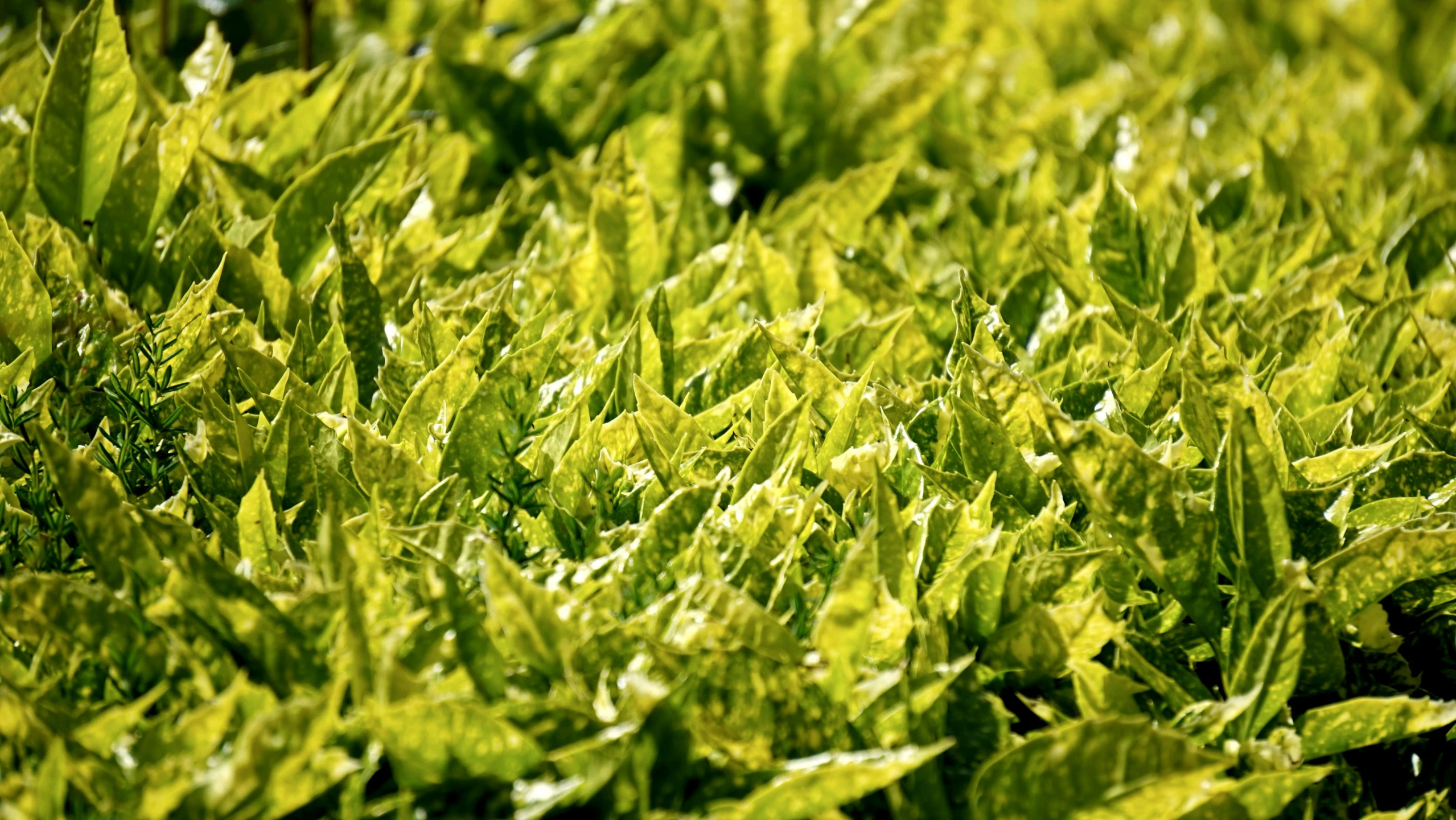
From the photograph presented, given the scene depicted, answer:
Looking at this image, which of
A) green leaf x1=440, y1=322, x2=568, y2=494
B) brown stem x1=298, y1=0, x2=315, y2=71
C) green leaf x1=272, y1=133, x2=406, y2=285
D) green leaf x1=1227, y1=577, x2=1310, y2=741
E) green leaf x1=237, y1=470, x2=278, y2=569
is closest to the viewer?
green leaf x1=1227, y1=577, x2=1310, y2=741

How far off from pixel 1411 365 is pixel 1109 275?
599mm

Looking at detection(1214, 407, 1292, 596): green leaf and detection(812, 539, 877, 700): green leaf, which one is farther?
detection(1214, 407, 1292, 596): green leaf

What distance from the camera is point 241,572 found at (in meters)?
1.84

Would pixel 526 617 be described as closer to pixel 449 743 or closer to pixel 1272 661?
pixel 449 743

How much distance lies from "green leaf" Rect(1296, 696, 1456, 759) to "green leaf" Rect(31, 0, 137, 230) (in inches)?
90.0

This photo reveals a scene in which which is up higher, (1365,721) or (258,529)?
(258,529)

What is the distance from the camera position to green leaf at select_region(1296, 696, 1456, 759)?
1.81 metres

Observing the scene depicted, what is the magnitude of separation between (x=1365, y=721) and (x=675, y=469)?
0.97 m

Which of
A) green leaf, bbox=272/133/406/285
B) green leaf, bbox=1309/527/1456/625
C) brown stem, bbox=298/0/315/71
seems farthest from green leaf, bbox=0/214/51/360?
green leaf, bbox=1309/527/1456/625

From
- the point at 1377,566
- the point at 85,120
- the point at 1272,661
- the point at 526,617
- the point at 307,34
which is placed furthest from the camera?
the point at 307,34

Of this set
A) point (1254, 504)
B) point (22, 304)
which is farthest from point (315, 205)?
point (1254, 504)

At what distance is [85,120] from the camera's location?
2770 mm

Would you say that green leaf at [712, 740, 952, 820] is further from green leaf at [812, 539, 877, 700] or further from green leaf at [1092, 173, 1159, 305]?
green leaf at [1092, 173, 1159, 305]

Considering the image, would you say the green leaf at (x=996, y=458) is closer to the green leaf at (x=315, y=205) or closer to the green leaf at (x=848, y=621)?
the green leaf at (x=848, y=621)
